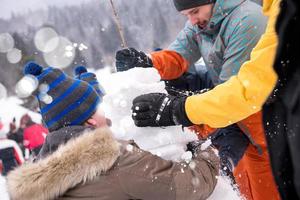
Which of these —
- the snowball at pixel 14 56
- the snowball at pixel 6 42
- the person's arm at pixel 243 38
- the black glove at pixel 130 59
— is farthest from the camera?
the snowball at pixel 6 42

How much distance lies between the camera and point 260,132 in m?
2.57

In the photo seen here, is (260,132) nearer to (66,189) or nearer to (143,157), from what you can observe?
(143,157)

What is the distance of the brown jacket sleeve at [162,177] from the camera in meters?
1.93

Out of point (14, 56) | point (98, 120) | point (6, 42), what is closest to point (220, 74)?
point (98, 120)

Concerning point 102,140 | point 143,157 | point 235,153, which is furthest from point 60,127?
point 235,153

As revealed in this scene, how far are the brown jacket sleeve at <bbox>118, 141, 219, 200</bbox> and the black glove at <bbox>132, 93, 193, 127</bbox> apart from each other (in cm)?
18

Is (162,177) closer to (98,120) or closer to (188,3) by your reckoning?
(98,120)

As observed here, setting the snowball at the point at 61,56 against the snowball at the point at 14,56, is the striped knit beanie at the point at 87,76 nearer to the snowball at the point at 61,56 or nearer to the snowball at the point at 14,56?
the snowball at the point at 61,56

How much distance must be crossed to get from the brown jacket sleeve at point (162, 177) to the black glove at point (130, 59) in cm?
91

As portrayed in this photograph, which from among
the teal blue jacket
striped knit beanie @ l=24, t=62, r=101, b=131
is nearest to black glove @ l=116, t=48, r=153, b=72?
the teal blue jacket

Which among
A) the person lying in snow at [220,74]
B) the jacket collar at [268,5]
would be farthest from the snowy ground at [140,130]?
the jacket collar at [268,5]

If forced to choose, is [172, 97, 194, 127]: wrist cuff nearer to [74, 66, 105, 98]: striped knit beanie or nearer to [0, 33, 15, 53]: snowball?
[74, 66, 105, 98]: striped knit beanie

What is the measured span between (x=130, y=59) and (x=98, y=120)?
0.74m

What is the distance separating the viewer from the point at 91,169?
1873 mm
